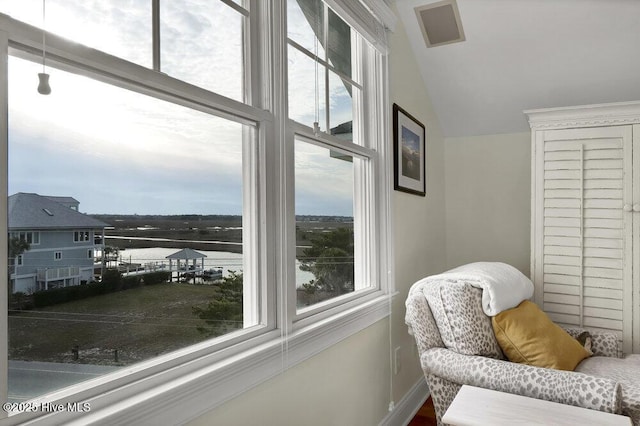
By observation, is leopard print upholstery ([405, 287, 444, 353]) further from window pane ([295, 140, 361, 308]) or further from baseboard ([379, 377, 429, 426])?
baseboard ([379, 377, 429, 426])

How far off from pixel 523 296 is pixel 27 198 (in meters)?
2.26

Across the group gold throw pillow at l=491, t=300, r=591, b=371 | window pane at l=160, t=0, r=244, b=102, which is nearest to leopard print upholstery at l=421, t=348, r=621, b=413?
gold throw pillow at l=491, t=300, r=591, b=371

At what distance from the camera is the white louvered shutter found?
2.51 meters

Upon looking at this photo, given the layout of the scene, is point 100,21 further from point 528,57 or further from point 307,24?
point 528,57

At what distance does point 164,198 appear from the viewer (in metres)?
1.09

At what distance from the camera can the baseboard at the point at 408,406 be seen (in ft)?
7.42

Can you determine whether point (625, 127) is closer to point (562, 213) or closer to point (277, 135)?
point (562, 213)

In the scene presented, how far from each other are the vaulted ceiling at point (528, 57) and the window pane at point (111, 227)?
190cm

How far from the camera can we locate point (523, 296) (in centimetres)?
224

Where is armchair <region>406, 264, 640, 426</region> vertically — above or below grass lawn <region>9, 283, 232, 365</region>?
below

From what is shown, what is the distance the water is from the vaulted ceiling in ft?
6.35

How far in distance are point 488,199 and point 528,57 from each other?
1088mm

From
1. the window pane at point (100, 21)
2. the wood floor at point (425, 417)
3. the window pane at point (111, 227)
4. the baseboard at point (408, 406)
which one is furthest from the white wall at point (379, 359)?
the window pane at point (100, 21)

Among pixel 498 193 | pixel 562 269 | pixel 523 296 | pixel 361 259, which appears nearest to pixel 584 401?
pixel 523 296
